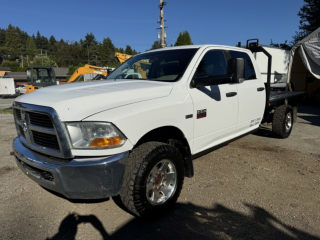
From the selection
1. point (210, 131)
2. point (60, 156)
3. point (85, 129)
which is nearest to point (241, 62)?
point (210, 131)

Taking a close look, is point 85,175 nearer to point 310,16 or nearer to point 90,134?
point 90,134

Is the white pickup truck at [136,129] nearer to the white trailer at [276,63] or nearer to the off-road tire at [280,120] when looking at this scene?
the off-road tire at [280,120]

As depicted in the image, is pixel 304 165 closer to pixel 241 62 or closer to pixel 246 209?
pixel 246 209

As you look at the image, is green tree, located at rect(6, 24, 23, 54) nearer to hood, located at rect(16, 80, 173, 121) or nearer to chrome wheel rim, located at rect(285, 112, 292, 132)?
chrome wheel rim, located at rect(285, 112, 292, 132)

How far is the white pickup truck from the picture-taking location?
7.45 ft

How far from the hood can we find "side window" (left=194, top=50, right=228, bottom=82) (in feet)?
2.06

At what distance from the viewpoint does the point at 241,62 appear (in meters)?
3.25

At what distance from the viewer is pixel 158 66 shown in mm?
3721

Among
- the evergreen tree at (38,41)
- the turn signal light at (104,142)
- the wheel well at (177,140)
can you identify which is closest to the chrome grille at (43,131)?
the turn signal light at (104,142)

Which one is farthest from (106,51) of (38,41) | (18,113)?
(18,113)

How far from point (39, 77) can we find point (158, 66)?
15.6 m

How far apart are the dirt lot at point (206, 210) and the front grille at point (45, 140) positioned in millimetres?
924

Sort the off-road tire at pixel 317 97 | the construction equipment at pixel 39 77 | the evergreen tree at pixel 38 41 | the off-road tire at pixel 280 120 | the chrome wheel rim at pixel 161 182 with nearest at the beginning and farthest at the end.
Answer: the chrome wheel rim at pixel 161 182
the off-road tire at pixel 280 120
the off-road tire at pixel 317 97
the construction equipment at pixel 39 77
the evergreen tree at pixel 38 41

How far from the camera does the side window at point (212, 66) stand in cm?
343
